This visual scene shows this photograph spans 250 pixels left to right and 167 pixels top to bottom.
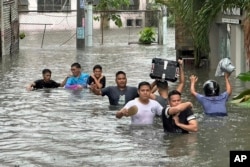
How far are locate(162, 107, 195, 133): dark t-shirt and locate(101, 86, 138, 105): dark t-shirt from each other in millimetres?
2864

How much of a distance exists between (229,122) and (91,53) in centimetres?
2474

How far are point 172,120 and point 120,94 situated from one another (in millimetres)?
3515

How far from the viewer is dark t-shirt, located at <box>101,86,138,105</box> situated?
52.0 ft

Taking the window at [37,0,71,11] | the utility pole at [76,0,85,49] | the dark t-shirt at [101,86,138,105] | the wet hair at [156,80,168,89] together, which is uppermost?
the window at [37,0,71,11]

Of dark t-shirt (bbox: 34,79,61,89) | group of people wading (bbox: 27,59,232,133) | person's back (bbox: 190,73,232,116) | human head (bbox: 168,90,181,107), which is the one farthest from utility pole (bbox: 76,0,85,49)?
human head (bbox: 168,90,181,107)

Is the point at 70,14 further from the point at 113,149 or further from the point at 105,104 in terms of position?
→ the point at 113,149

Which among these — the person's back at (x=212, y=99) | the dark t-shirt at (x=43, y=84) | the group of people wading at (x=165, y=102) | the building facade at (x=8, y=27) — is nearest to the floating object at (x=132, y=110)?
the group of people wading at (x=165, y=102)

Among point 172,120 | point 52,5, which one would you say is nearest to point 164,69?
point 172,120

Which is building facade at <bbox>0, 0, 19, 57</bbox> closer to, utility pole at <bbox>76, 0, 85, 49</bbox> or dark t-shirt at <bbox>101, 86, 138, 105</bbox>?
utility pole at <bbox>76, 0, 85, 49</bbox>

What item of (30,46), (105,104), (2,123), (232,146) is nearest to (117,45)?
(30,46)

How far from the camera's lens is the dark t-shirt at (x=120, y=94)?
1584 centimetres

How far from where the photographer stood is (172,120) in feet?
41.5

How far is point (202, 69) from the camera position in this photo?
2895cm

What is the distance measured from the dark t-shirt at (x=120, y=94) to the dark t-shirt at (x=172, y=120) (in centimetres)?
286
